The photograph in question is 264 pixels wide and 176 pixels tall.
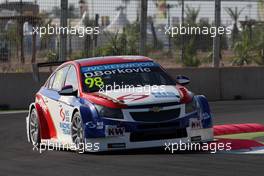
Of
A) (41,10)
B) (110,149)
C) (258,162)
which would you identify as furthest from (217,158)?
(41,10)

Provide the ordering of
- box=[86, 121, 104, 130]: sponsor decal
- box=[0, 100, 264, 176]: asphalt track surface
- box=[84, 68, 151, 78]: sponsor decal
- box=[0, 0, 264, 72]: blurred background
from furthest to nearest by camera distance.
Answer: box=[0, 0, 264, 72]: blurred background, box=[84, 68, 151, 78]: sponsor decal, box=[86, 121, 104, 130]: sponsor decal, box=[0, 100, 264, 176]: asphalt track surface

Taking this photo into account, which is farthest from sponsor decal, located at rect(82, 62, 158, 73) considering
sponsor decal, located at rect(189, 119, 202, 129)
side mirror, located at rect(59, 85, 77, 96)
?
sponsor decal, located at rect(189, 119, 202, 129)

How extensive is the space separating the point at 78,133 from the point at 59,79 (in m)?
1.90

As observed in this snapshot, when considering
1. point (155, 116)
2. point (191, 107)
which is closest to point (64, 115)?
point (155, 116)

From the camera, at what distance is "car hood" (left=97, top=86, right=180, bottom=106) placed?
34.4ft

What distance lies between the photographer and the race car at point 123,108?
10422 mm

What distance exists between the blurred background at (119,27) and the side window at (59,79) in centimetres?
900

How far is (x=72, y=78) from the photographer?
1195 centimetres

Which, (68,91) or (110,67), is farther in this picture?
(110,67)

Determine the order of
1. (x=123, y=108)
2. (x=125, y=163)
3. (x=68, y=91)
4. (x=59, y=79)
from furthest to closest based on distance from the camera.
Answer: (x=59, y=79)
(x=68, y=91)
(x=123, y=108)
(x=125, y=163)

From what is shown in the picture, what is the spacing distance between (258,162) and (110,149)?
2110 mm

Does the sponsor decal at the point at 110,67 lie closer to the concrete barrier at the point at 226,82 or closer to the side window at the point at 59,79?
the side window at the point at 59,79

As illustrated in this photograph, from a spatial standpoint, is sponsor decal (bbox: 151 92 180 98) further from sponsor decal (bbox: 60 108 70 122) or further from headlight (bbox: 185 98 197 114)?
sponsor decal (bbox: 60 108 70 122)

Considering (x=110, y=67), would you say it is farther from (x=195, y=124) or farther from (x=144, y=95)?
(x=195, y=124)
